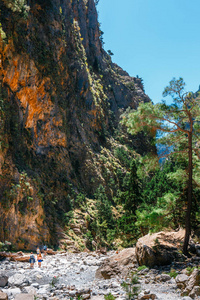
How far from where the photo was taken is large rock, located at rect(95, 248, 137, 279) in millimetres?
10273

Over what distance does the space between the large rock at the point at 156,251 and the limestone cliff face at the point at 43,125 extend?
11933 mm

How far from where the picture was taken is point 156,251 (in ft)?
33.9

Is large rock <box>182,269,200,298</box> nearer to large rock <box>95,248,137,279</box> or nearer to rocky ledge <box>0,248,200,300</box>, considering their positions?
rocky ledge <box>0,248,200,300</box>

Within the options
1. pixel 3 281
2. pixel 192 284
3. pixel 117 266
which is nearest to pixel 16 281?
pixel 3 281

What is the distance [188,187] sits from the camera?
11.3 meters

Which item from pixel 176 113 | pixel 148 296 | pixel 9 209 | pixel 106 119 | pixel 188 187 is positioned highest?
pixel 106 119

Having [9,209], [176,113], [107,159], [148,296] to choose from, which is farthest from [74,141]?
[148,296]

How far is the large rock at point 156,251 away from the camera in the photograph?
1014cm

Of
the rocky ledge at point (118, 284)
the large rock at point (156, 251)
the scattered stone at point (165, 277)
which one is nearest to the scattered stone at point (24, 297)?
the rocky ledge at point (118, 284)

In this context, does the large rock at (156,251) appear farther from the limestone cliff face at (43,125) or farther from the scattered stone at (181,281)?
the limestone cliff face at (43,125)

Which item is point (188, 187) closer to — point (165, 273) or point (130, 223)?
point (165, 273)

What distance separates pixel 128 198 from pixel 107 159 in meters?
29.7

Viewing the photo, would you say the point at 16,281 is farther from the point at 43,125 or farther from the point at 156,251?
the point at 43,125

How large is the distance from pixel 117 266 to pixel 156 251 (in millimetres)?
1906
